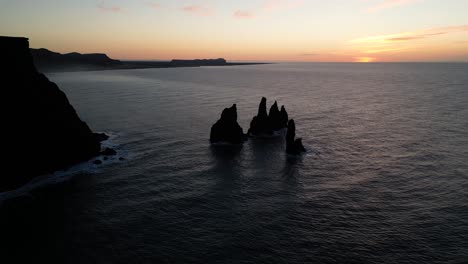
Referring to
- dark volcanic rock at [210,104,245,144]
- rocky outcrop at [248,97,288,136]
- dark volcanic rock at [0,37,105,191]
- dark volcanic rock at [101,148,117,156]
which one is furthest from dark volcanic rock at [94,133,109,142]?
rocky outcrop at [248,97,288,136]

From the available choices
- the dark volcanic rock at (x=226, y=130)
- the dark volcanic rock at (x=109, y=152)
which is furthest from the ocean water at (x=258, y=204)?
the dark volcanic rock at (x=226, y=130)

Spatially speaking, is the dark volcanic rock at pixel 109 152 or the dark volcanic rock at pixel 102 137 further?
the dark volcanic rock at pixel 102 137

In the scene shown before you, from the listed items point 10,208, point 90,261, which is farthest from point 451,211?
point 10,208

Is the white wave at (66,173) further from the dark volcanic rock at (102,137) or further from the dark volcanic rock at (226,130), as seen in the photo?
the dark volcanic rock at (226,130)

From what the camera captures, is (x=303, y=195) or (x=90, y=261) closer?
(x=90, y=261)

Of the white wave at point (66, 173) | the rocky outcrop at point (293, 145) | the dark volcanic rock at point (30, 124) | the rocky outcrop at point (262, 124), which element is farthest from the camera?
the rocky outcrop at point (262, 124)

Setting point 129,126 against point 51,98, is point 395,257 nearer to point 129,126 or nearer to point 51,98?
point 51,98

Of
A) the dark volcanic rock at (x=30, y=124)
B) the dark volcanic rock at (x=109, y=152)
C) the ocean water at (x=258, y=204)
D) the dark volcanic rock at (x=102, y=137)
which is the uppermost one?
the dark volcanic rock at (x=30, y=124)
